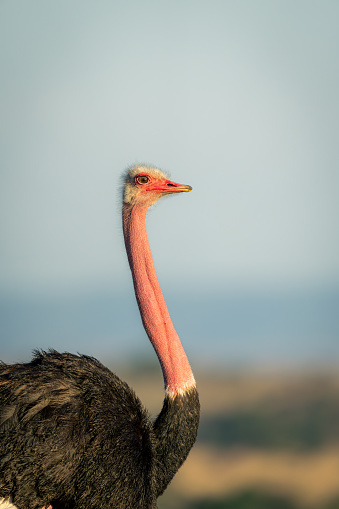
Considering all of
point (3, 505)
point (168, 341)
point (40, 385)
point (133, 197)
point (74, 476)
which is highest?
point (133, 197)

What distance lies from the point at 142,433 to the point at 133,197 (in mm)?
1839

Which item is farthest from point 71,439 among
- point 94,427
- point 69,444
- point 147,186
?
point 147,186

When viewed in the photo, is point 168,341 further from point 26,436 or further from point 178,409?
point 26,436

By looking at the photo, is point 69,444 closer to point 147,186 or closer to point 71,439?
point 71,439

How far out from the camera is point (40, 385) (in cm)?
538

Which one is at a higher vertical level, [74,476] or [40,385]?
[40,385]

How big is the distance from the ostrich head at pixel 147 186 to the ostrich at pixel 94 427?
47cm

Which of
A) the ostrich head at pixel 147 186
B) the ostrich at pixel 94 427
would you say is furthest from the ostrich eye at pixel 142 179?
the ostrich at pixel 94 427

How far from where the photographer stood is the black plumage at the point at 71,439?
16.9 ft

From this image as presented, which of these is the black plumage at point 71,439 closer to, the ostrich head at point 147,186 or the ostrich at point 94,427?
the ostrich at point 94,427

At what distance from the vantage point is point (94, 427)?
533 cm

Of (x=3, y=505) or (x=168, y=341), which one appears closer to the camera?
(x=3, y=505)

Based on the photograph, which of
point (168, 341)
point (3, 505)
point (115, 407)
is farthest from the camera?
point (168, 341)

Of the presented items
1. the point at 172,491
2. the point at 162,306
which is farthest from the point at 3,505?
the point at 172,491
